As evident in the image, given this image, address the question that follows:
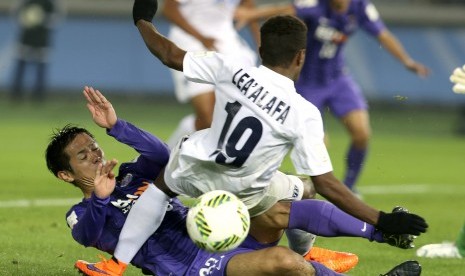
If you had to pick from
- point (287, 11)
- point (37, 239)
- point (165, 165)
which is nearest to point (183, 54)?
point (165, 165)

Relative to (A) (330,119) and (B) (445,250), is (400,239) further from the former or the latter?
(A) (330,119)

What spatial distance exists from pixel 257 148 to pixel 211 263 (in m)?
0.70

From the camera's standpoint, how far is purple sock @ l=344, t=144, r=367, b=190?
458 inches

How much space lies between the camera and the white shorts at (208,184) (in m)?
6.57

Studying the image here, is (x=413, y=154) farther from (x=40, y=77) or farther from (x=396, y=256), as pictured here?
(x=40, y=77)

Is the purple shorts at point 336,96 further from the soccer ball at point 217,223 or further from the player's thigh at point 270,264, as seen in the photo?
the soccer ball at point 217,223

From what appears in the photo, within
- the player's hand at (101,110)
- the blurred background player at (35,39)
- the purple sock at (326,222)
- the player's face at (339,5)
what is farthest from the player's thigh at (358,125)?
the blurred background player at (35,39)

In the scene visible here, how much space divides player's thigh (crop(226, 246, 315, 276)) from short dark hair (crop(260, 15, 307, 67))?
108cm

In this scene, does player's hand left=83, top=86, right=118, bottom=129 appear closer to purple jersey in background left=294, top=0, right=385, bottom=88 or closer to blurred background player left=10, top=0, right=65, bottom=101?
purple jersey in background left=294, top=0, right=385, bottom=88

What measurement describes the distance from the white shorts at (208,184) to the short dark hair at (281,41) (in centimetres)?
72

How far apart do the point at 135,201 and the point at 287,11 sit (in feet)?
16.9

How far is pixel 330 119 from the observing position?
2225 centimetres

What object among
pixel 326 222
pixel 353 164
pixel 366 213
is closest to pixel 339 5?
pixel 353 164

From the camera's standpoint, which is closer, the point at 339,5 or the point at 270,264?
the point at 270,264
